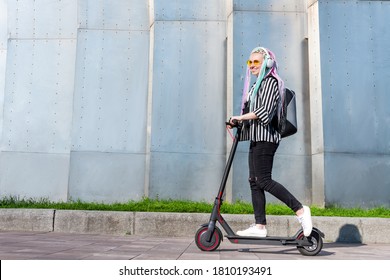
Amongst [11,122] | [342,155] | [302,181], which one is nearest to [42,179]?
[11,122]

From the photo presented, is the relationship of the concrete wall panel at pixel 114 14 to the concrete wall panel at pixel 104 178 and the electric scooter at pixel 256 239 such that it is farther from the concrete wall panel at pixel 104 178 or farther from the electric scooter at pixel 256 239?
the electric scooter at pixel 256 239

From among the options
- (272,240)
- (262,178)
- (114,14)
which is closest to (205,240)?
(272,240)

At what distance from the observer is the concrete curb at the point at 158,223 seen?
5680mm

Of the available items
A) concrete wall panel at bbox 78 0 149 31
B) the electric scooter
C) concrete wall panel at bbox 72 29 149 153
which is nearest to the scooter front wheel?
the electric scooter

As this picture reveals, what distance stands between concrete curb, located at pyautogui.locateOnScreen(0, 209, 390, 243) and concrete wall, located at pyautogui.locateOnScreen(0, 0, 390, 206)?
1012mm

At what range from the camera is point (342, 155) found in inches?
→ 268

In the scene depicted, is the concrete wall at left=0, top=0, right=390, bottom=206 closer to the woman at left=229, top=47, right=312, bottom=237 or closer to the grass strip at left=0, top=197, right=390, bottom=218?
the grass strip at left=0, top=197, right=390, bottom=218

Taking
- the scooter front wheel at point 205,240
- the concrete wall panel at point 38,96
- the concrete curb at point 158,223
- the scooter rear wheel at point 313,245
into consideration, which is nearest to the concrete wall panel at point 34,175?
the concrete wall panel at point 38,96

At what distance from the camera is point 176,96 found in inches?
296

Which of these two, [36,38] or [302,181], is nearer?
[302,181]
